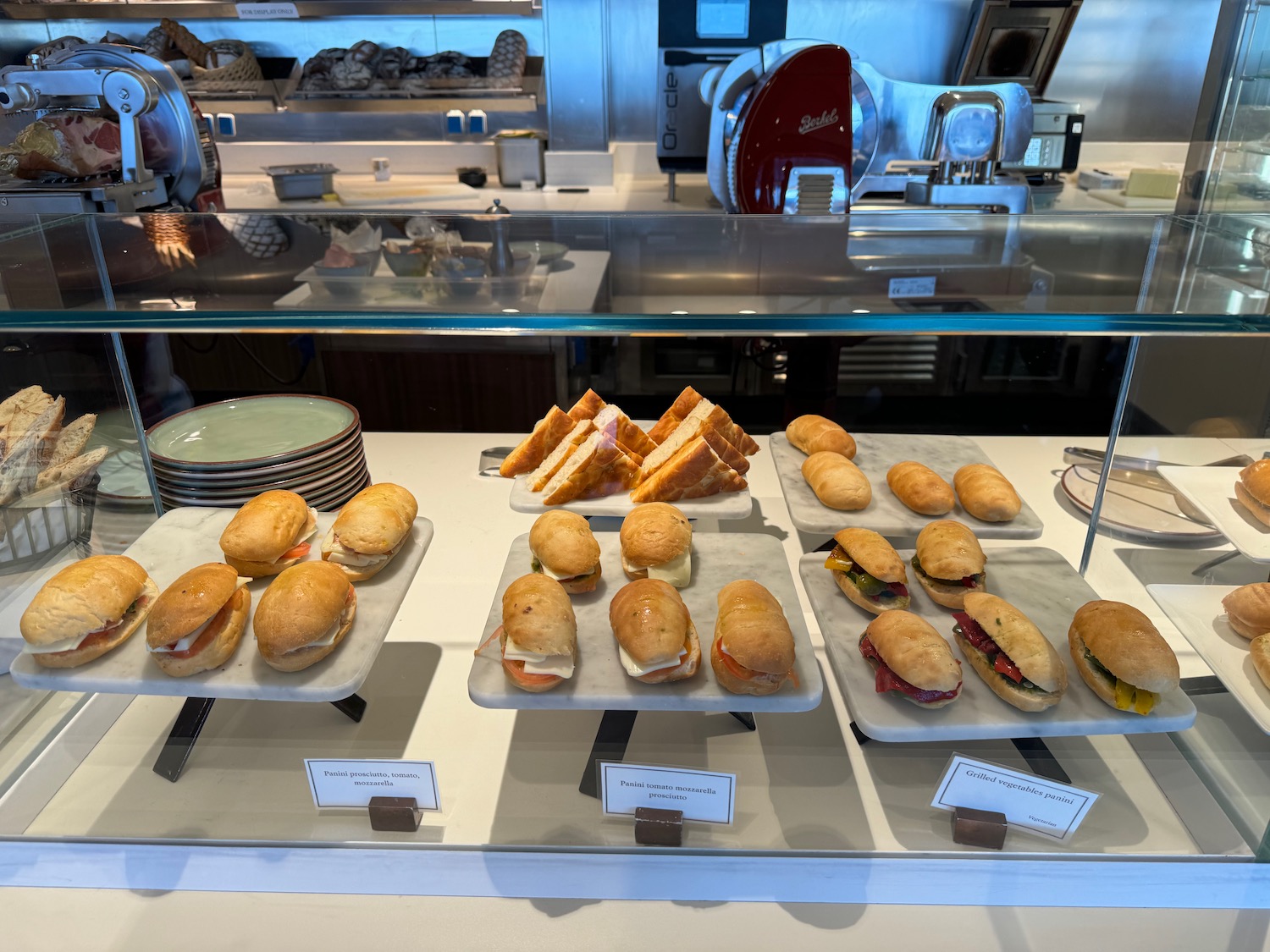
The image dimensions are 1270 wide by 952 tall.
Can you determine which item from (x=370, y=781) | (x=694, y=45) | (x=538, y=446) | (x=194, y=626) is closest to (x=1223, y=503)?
(x=538, y=446)

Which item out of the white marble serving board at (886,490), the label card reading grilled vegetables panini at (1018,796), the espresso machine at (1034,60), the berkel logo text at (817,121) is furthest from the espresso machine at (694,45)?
the label card reading grilled vegetables panini at (1018,796)

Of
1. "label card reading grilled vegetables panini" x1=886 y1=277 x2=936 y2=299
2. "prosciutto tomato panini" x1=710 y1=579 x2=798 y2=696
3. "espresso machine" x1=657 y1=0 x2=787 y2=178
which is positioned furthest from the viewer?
"espresso machine" x1=657 y1=0 x2=787 y2=178

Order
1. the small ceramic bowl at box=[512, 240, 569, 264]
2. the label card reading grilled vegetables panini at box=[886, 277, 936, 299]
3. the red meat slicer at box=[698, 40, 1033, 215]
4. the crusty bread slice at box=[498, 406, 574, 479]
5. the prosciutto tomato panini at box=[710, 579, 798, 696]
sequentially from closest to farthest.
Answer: the prosciutto tomato panini at box=[710, 579, 798, 696] < the label card reading grilled vegetables panini at box=[886, 277, 936, 299] < the small ceramic bowl at box=[512, 240, 569, 264] < the crusty bread slice at box=[498, 406, 574, 479] < the red meat slicer at box=[698, 40, 1033, 215]

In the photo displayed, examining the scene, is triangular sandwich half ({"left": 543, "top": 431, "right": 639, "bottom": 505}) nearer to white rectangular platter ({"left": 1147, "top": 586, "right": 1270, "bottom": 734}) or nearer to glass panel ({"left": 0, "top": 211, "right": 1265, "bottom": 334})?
glass panel ({"left": 0, "top": 211, "right": 1265, "bottom": 334})

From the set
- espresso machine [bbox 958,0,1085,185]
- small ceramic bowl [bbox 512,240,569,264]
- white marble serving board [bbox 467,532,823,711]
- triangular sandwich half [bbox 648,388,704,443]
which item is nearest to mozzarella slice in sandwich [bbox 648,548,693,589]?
white marble serving board [bbox 467,532,823,711]

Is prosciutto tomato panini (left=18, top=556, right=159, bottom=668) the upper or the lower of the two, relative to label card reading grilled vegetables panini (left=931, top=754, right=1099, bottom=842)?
upper

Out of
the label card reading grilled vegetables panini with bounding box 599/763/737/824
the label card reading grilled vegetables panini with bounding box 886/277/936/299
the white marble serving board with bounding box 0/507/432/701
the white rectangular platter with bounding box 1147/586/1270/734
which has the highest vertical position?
the label card reading grilled vegetables panini with bounding box 886/277/936/299

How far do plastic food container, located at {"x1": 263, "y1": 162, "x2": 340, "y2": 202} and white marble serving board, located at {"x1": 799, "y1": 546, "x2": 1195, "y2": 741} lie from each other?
9.61ft

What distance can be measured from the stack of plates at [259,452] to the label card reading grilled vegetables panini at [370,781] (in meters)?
0.37

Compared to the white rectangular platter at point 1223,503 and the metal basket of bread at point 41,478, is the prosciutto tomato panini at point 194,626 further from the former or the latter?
the white rectangular platter at point 1223,503

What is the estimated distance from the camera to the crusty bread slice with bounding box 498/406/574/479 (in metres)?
1.09

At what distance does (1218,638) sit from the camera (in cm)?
87

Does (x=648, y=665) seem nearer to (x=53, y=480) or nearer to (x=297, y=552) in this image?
(x=297, y=552)

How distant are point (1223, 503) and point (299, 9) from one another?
12.3 ft
